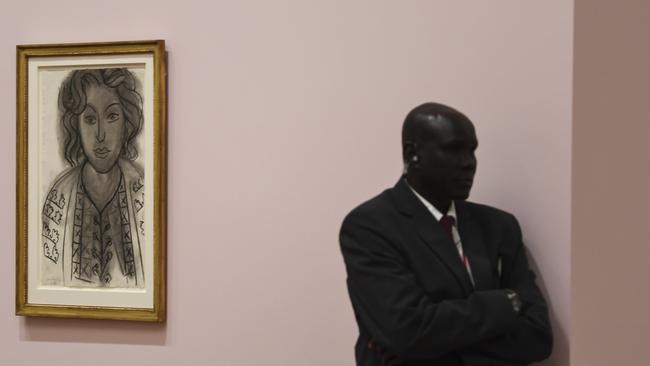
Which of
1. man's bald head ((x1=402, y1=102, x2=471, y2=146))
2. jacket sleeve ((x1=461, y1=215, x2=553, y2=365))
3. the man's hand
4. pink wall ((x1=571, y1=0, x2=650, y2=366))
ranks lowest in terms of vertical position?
the man's hand

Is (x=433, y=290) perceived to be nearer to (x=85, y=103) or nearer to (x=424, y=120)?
(x=424, y=120)

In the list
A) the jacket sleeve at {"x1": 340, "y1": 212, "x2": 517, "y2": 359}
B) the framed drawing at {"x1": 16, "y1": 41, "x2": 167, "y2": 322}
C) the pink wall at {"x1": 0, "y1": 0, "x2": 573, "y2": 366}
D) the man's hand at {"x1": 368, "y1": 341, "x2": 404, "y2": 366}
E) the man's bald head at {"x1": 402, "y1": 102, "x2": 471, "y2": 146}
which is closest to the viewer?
the jacket sleeve at {"x1": 340, "y1": 212, "x2": 517, "y2": 359}

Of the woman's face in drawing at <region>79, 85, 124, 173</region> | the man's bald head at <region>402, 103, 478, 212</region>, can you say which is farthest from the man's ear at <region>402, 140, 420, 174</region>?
the woman's face in drawing at <region>79, 85, 124, 173</region>

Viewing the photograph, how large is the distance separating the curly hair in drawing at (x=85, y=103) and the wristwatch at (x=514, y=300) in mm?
1634

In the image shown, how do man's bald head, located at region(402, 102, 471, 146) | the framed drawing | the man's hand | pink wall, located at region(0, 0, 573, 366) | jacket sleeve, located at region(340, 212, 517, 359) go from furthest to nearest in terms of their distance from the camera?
the framed drawing < pink wall, located at region(0, 0, 573, 366) < man's bald head, located at region(402, 102, 471, 146) < the man's hand < jacket sleeve, located at region(340, 212, 517, 359)

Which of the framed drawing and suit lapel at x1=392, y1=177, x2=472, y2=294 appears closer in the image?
suit lapel at x1=392, y1=177, x2=472, y2=294

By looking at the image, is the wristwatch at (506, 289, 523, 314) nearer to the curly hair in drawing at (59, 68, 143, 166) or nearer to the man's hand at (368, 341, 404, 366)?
the man's hand at (368, 341, 404, 366)

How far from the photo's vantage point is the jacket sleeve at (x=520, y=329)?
2473 millimetres

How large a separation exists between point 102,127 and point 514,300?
1829 millimetres

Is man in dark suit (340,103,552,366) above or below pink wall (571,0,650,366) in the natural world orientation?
below

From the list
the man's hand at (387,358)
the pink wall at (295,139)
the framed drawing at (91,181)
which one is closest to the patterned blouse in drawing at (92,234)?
the framed drawing at (91,181)

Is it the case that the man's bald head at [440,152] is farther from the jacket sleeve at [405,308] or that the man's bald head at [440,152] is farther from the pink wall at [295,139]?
the pink wall at [295,139]

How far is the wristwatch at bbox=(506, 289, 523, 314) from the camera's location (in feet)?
8.11

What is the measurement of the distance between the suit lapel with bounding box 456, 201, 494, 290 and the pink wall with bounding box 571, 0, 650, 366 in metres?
1.99
